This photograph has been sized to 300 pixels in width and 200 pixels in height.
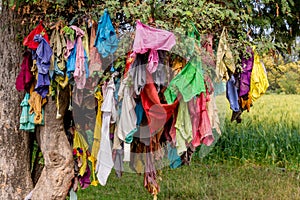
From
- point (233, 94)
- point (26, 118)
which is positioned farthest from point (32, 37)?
point (233, 94)

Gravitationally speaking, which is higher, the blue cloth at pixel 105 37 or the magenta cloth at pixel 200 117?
the blue cloth at pixel 105 37

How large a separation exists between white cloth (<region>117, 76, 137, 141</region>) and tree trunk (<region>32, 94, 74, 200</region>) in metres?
0.74

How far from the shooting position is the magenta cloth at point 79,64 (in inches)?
137

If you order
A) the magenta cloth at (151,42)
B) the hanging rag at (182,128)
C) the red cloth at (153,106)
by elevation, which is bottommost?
the hanging rag at (182,128)

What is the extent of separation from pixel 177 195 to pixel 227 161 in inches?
86.9

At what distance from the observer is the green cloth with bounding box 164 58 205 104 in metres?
3.43

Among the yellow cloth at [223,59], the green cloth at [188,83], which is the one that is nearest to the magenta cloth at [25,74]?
the green cloth at [188,83]

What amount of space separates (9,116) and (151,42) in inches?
70.7

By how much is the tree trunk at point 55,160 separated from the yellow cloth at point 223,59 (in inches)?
57.0

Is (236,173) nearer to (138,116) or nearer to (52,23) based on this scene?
(138,116)

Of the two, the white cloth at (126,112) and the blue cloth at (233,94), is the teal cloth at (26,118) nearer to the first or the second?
the white cloth at (126,112)

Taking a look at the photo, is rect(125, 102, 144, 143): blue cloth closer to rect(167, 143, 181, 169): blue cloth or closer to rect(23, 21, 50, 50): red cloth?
rect(167, 143, 181, 169): blue cloth

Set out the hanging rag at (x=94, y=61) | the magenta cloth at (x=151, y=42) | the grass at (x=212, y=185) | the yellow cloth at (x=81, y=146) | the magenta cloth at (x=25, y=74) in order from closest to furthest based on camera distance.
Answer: the magenta cloth at (x=151, y=42), the hanging rag at (x=94, y=61), the magenta cloth at (x=25, y=74), the yellow cloth at (x=81, y=146), the grass at (x=212, y=185)

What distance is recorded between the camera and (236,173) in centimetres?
706
